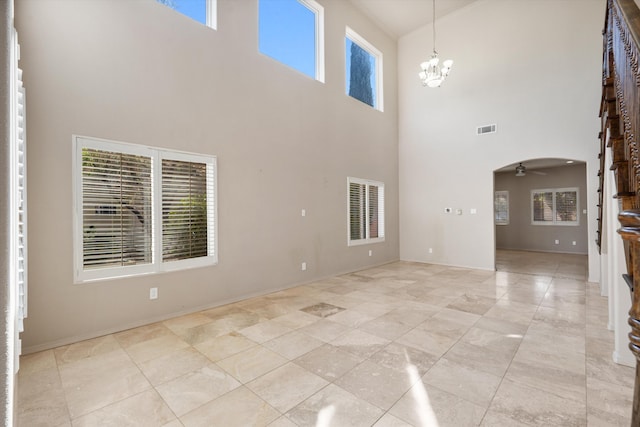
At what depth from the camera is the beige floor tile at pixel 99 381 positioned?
2125mm

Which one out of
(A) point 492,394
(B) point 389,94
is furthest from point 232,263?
(B) point 389,94

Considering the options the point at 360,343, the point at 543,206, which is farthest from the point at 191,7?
the point at 543,206

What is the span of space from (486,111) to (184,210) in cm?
666

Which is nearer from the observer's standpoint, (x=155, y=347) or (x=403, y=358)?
(x=403, y=358)

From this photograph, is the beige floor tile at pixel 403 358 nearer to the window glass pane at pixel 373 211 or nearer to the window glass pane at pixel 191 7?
the window glass pane at pixel 373 211

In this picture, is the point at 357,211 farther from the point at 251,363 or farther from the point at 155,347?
the point at 155,347

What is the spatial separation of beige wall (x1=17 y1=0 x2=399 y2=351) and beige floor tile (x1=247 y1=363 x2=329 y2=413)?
2041mm

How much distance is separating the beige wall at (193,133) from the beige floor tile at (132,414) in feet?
5.02

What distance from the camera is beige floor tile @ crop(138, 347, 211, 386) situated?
8.03ft

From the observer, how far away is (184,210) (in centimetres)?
394

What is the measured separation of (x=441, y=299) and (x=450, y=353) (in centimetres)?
184

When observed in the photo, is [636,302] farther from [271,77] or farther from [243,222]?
[271,77]

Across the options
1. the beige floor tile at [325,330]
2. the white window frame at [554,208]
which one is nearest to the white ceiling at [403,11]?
the white window frame at [554,208]

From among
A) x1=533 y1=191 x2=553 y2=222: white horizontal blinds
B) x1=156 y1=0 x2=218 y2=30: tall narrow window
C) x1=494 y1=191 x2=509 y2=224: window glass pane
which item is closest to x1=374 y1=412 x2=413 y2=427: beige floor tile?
x1=156 y1=0 x2=218 y2=30: tall narrow window
